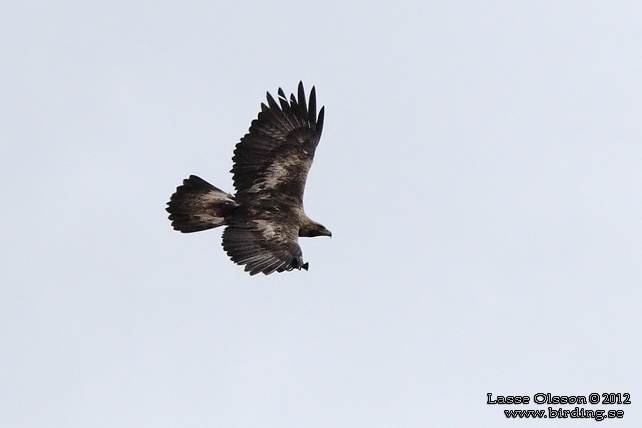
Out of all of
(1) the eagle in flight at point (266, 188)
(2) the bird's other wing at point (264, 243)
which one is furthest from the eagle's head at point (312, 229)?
(2) the bird's other wing at point (264, 243)

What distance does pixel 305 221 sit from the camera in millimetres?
19812

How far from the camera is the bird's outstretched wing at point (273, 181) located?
18.7m

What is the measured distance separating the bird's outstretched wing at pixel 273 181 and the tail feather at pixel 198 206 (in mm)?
315

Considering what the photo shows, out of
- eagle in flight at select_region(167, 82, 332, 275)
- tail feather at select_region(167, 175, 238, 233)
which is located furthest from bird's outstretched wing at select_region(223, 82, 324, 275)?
tail feather at select_region(167, 175, 238, 233)

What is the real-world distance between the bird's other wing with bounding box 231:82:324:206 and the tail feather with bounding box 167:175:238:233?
347 mm

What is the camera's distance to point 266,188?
19625mm

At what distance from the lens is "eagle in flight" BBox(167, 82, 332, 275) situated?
63.2 ft

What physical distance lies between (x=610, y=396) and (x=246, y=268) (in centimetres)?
586

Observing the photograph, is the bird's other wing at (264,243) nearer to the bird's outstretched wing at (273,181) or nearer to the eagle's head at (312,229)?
the bird's outstretched wing at (273,181)

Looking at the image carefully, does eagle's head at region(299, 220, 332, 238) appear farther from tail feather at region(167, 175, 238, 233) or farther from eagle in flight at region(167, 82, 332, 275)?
tail feather at region(167, 175, 238, 233)

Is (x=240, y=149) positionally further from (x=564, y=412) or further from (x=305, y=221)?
(x=564, y=412)

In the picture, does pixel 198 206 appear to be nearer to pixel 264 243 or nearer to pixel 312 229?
pixel 264 243

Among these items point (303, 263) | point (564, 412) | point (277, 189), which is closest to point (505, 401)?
point (564, 412)

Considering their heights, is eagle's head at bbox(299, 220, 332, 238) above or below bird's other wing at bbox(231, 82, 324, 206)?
below
